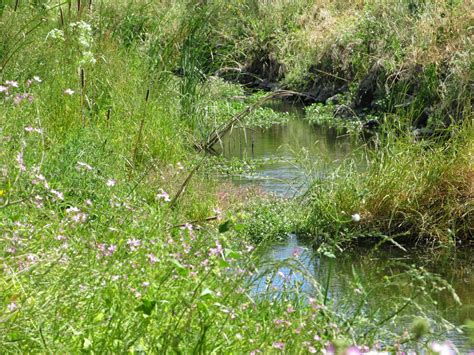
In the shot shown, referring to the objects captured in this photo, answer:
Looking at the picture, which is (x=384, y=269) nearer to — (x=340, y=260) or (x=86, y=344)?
(x=340, y=260)

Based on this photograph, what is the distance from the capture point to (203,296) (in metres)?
3.39

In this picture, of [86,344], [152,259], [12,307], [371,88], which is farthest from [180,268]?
[371,88]

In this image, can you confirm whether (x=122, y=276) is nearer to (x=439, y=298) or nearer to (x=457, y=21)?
(x=439, y=298)

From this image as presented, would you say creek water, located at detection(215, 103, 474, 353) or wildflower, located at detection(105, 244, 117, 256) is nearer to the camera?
wildflower, located at detection(105, 244, 117, 256)

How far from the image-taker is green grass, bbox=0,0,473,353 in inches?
141

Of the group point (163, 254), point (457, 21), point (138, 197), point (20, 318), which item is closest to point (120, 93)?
point (138, 197)

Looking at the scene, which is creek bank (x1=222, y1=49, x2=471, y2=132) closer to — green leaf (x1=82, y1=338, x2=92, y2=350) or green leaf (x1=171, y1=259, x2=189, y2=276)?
green leaf (x1=171, y1=259, x2=189, y2=276)

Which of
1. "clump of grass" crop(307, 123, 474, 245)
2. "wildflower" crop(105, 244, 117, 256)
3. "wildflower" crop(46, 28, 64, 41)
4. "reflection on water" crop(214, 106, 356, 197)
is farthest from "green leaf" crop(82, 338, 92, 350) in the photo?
"reflection on water" crop(214, 106, 356, 197)

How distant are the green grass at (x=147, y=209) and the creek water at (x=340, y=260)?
0.19 m

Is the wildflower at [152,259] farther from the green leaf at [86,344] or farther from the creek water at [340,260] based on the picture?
the green leaf at [86,344]

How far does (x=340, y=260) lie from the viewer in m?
8.60

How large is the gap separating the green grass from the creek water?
0.19 meters

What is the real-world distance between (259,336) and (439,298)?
3.90 metres

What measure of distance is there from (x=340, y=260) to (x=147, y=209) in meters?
3.05
